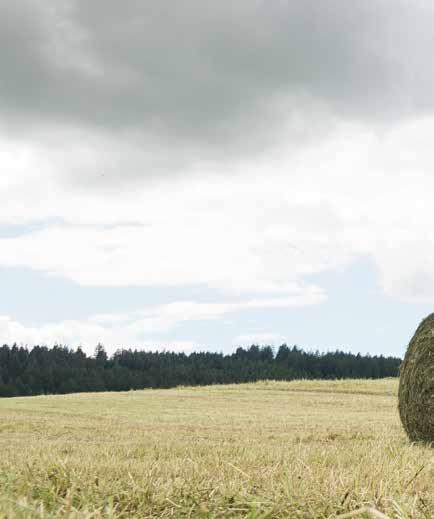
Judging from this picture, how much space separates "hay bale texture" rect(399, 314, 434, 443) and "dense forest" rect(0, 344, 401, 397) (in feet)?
261

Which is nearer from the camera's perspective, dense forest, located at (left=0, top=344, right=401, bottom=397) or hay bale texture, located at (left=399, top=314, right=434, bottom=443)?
hay bale texture, located at (left=399, top=314, right=434, bottom=443)

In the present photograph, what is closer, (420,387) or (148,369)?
(420,387)

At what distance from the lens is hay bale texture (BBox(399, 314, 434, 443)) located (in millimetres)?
13938

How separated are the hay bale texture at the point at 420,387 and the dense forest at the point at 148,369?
79649 mm

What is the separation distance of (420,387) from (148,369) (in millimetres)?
97248

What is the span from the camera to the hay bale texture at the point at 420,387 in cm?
1394

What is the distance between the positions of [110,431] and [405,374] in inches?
347

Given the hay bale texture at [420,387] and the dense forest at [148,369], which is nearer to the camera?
the hay bale texture at [420,387]

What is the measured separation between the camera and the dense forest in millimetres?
98250

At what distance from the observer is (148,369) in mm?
109062

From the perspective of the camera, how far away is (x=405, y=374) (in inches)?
586

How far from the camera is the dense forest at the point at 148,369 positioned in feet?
322

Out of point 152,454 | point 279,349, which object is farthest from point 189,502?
point 279,349

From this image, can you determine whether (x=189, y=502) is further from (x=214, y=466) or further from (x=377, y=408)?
(x=377, y=408)
